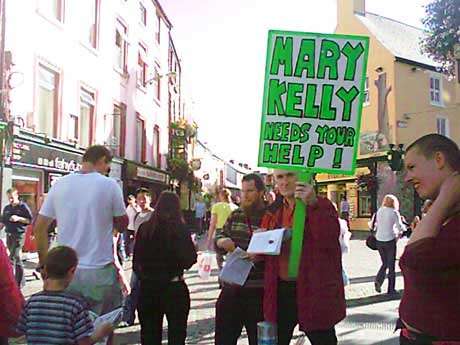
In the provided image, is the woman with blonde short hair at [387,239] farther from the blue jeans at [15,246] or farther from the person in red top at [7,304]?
the person in red top at [7,304]

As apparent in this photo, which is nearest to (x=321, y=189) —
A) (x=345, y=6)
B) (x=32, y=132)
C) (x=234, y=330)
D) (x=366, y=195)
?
(x=366, y=195)

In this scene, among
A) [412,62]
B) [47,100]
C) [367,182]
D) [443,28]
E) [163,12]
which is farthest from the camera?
[412,62]

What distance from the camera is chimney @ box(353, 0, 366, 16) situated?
3344 cm

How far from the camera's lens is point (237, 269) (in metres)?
4.51

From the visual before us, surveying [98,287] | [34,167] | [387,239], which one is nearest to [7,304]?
[98,287]

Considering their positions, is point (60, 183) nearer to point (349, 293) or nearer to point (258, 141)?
point (258, 141)

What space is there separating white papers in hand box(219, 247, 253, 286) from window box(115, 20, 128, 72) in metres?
17.5

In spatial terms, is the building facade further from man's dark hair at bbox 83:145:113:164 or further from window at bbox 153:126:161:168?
man's dark hair at bbox 83:145:113:164

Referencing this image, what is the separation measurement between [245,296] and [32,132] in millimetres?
10827

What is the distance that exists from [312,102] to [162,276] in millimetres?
2032

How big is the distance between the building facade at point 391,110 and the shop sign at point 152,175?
11.1 meters

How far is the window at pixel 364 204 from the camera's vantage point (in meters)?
31.0

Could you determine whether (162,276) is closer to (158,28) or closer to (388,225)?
(388,225)

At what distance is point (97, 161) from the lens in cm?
433
